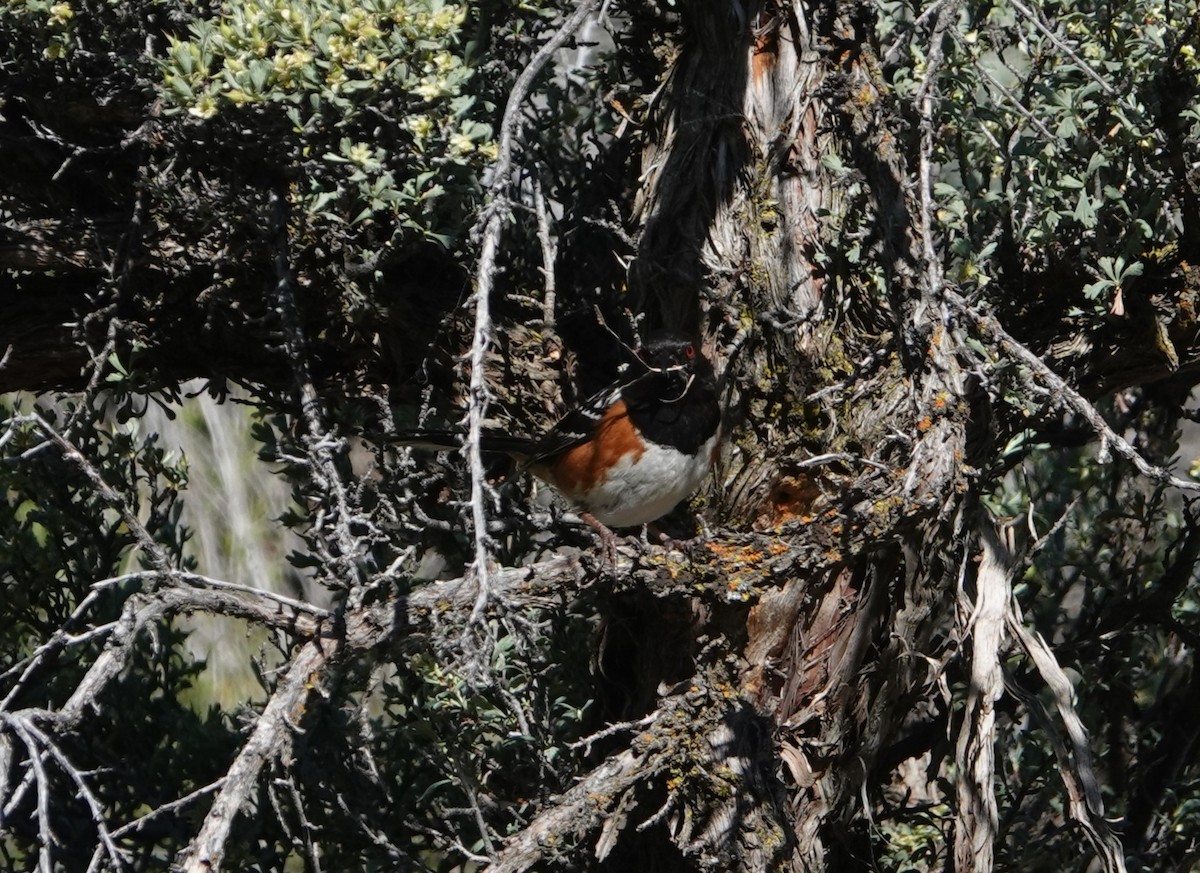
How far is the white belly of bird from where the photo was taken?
303cm

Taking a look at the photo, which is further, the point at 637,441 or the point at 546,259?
the point at 637,441

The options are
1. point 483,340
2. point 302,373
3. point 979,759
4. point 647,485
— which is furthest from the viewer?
point 647,485

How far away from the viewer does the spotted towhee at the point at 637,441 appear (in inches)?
117

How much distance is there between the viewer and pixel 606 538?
9.68 ft

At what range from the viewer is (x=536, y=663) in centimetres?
326

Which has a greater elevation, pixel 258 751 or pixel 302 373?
pixel 302 373

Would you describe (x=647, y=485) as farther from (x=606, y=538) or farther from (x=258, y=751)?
(x=258, y=751)

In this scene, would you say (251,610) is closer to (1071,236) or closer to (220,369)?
(220,369)

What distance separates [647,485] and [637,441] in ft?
0.48

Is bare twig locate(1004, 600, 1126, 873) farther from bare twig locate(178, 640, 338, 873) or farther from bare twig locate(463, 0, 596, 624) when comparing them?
bare twig locate(178, 640, 338, 873)

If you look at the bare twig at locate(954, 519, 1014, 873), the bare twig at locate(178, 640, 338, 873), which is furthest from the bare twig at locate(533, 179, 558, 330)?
the bare twig at locate(954, 519, 1014, 873)

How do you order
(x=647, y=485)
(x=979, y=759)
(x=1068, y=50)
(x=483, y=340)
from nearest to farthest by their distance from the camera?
(x=483, y=340) < (x=1068, y=50) < (x=979, y=759) < (x=647, y=485)

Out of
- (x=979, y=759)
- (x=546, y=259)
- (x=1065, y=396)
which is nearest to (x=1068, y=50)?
(x=1065, y=396)

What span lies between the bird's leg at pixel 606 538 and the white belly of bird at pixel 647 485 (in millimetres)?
28
